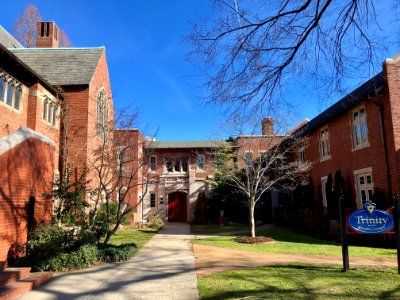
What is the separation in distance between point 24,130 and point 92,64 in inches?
453

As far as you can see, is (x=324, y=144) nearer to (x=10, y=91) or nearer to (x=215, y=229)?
(x=215, y=229)

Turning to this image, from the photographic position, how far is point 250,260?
10188mm

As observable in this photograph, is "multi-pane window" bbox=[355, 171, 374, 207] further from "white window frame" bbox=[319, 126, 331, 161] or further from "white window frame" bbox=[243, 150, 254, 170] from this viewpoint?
"white window frame" bbox=[243, 150, 254, 170]

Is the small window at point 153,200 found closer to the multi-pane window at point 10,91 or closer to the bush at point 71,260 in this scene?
the multi-pane window at point 10,91

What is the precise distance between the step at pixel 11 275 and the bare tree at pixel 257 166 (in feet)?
24.6

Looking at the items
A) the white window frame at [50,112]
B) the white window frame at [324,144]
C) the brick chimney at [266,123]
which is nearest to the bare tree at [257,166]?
the white window frame at [324,144]

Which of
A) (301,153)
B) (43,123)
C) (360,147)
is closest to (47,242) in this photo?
(43,123)

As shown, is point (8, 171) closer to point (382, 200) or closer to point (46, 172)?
point (46, 172)

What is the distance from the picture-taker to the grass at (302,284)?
20.3ft

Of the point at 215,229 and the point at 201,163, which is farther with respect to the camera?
the point at 201,163

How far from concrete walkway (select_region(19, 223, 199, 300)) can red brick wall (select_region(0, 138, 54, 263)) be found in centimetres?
162

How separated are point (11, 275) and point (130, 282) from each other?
232 cm

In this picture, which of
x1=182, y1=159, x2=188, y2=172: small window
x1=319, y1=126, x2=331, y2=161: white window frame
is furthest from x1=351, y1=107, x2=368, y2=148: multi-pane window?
x1=182, y1=159, x2=188, y2=172: small window

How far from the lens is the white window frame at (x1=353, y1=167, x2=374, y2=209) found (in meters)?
15.0
